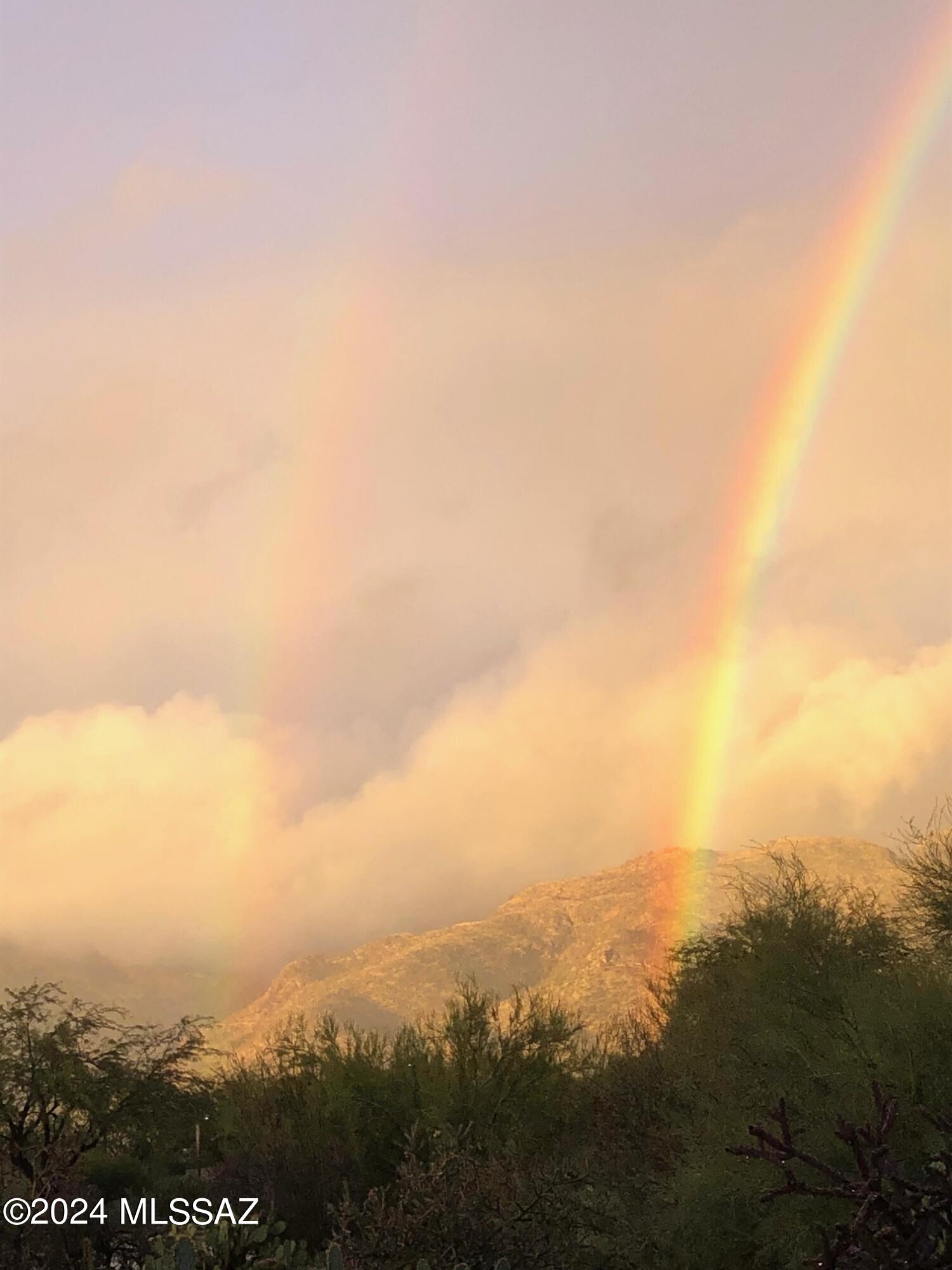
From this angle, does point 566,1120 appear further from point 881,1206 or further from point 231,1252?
point 881,1206

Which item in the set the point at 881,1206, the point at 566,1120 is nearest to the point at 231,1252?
the point at 881,1206

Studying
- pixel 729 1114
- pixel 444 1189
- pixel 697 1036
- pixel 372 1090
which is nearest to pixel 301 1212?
pixel 372 1090

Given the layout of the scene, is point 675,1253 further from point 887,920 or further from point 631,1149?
point 887,920

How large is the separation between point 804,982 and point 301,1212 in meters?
13.1

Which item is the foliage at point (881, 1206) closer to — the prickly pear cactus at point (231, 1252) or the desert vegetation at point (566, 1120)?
the desert vegetation at point (566, 1120)

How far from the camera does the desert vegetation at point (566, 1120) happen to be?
11195mm

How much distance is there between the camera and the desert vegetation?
441 inches

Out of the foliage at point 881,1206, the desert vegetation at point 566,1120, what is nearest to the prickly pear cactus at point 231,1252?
the desert vegetation at point 566,1120

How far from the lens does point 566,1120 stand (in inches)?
1312

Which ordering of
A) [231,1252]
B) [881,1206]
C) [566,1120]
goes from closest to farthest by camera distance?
[881,1206]
[231,1252]
[566,1120]

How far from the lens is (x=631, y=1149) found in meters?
27.1

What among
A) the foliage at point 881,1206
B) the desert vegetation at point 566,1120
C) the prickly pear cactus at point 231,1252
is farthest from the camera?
the desert vegetation at point 566,1120

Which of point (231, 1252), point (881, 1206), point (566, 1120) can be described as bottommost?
point (881, 1206)

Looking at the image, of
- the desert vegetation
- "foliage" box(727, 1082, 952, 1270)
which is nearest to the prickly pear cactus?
the desert vegetation
